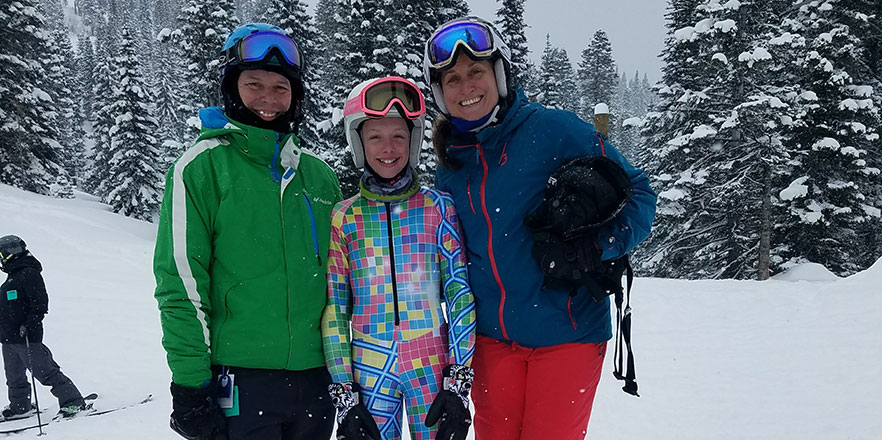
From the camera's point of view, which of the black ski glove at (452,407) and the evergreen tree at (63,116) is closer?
the black ski glove at (452,407)

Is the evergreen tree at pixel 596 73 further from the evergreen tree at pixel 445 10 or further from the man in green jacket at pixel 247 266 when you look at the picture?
the man in green jacket at pixel 247 266

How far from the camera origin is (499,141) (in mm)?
2707

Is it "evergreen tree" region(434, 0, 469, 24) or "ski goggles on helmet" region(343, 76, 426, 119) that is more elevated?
"evergreen tree" region(434, 0, 469, 24)

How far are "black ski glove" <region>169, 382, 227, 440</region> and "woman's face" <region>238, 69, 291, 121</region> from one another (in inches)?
53.8

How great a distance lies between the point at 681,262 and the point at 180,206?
20.3 metres

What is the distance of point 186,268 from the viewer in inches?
89.9

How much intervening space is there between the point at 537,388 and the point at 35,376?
24.5 ft

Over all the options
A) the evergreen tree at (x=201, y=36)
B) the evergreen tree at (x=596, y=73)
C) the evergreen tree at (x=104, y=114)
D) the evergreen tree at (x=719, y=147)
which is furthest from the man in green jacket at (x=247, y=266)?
the evergreen tree at (x=596, y=73)

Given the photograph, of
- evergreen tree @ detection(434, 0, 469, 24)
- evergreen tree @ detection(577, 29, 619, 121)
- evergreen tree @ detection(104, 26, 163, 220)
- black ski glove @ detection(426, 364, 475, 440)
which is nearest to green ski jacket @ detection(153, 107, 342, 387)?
black ski glove @ detection(426, 364, 475, 440)

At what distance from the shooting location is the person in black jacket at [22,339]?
271 inches

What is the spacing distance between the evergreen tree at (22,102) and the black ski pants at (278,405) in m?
26.1

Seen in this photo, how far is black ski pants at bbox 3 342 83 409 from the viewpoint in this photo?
6879 mm

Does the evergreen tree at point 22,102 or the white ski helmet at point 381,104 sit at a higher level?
the evergreen tree at point 22,102

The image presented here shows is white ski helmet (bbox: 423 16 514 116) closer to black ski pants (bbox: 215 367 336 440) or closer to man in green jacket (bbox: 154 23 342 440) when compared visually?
man in green jacket (bbox: 154 23 342 440)
